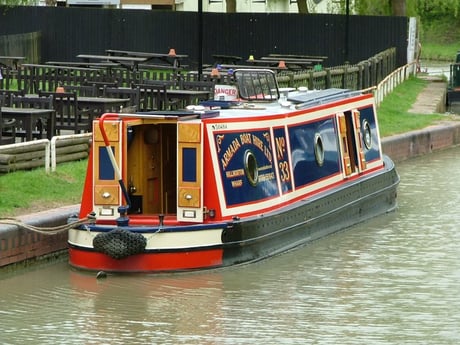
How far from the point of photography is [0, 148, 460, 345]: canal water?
1448 cm

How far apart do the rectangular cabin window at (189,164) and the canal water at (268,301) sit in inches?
46.3

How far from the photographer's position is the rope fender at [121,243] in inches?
648

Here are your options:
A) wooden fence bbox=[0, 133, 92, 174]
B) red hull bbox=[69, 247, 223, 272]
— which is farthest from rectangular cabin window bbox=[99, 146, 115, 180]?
wooden fence bbox=[0, 133, 92, 174]

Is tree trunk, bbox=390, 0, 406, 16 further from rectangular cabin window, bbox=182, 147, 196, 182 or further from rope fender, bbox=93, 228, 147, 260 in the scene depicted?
rope fender, bbox=93, 228, 147, 260

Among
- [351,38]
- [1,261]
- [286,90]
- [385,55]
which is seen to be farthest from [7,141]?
Answer: [351,38]

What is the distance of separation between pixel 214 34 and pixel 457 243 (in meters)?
30.5

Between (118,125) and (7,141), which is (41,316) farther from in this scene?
(7,141)

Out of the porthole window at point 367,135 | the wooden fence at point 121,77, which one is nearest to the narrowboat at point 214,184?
the porthole window at point 367,135

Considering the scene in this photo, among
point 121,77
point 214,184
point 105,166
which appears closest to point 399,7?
point 121,77

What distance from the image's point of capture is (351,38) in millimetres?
47344

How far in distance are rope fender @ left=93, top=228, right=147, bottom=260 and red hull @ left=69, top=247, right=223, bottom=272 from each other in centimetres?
20

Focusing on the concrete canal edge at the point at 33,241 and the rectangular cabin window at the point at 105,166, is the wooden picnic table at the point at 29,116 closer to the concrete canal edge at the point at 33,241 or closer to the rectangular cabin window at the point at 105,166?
the concrete canal edge at the point at 33,241

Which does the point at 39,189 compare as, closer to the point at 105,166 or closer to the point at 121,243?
the point at 105,166

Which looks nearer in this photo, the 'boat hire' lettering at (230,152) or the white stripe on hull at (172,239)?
the white stripe on hull at (172,239)
